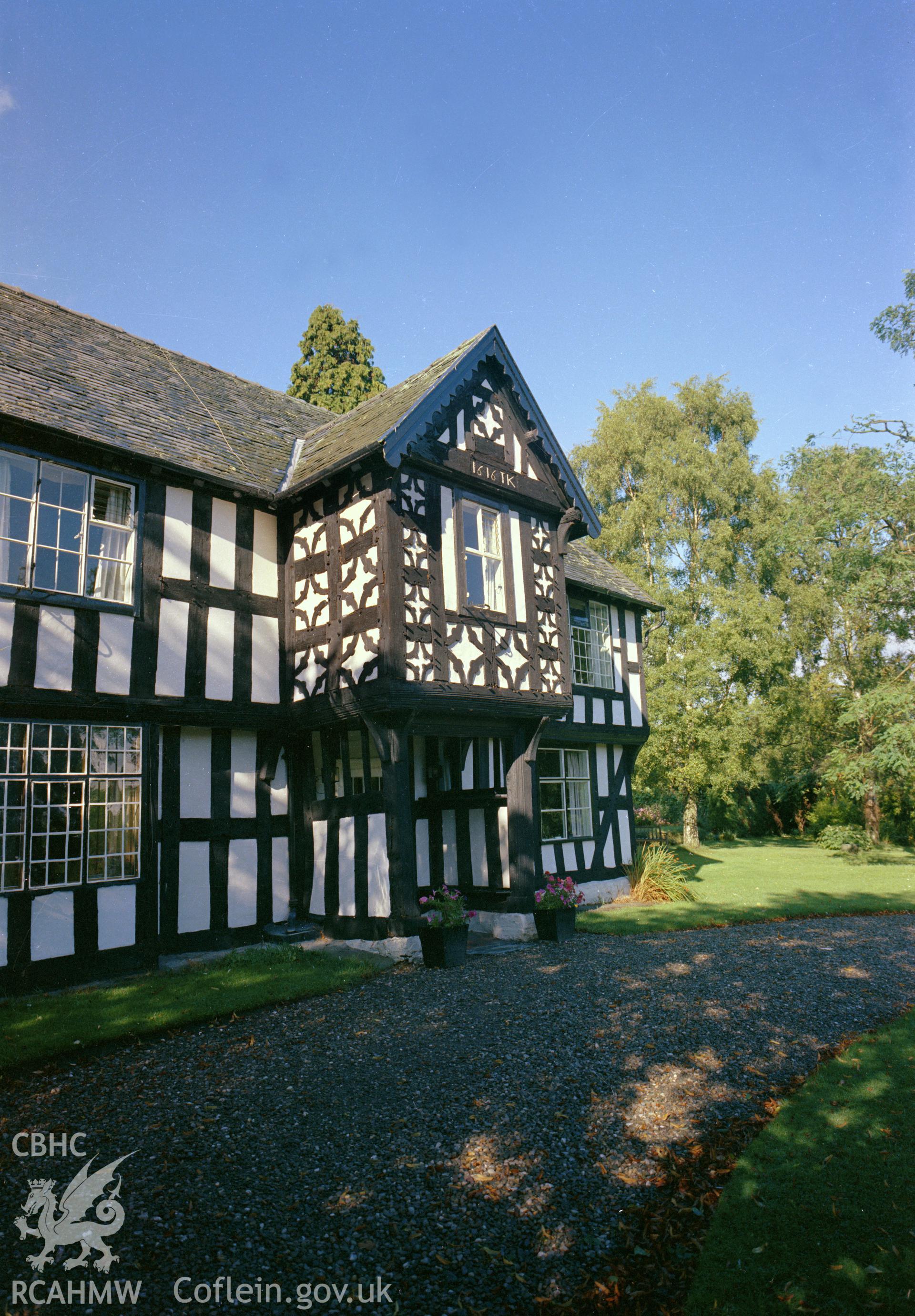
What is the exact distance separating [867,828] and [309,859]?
25.3m

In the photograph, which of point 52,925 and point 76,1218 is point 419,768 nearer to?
point 52,925

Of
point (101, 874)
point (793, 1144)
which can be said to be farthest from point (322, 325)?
point (793, 1144)

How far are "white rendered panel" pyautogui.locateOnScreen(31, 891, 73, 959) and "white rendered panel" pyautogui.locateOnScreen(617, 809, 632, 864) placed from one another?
39.1 ft

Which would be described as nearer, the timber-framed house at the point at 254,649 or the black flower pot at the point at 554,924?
the timber-framed house at the point at 254,649

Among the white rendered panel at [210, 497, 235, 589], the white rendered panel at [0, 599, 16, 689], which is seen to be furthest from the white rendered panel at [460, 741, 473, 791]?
the white rendered panel at [0, 599, 16, 689]

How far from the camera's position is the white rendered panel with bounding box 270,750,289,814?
12078 millimetres

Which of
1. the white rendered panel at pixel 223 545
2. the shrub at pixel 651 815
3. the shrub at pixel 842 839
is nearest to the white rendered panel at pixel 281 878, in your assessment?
the white rendered panel at pixel 223 545

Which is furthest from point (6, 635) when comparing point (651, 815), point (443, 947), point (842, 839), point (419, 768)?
point (651, 815)

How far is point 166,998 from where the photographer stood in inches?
337

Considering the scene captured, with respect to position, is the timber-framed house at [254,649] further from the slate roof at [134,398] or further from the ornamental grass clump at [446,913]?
the ornamental grass clump at [446,913]

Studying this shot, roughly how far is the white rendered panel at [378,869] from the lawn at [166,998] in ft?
2.37

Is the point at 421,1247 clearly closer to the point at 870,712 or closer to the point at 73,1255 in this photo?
the point at 73,1255

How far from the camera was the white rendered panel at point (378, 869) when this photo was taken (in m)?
11.0

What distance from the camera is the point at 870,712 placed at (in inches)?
890
